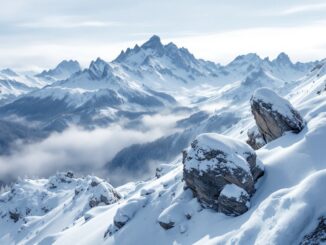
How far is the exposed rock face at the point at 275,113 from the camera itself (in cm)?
4506

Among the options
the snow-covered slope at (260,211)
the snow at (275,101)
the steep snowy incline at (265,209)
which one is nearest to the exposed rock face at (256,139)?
the snow-covered slope at (260,211)

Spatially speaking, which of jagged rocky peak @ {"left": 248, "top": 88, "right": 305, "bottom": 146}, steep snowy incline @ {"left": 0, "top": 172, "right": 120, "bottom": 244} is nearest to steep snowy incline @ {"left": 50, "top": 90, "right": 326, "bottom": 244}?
jagged rocky peak @ {"left": 248, "top": 88, "right": 305, "bottom": 146}

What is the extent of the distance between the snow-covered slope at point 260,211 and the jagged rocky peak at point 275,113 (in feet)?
3.24

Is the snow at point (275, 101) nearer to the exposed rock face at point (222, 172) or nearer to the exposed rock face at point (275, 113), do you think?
the exposed rock face at point (275, 113)

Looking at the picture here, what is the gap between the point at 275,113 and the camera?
149ft

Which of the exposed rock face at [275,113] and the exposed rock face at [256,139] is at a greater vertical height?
the exposed rock face at [275,113]

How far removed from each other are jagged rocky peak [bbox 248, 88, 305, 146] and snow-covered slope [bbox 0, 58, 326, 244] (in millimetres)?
986

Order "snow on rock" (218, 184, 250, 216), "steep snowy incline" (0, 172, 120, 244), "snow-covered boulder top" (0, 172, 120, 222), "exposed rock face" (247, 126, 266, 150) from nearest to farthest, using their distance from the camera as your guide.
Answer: "snow on rock" (218, 184, 250, 216) → "exposed rock face" (247, 126, 266, 150) → "steep snowy incline" (0, 172, 120, 244) → "snow-covered boulder top" (0, 172, 120, 222)

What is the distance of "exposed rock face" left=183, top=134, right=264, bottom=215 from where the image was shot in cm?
3841

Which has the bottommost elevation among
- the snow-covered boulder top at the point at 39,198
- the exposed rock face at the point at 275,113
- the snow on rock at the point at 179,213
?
the snow-covered boulder top at the point at 39,198

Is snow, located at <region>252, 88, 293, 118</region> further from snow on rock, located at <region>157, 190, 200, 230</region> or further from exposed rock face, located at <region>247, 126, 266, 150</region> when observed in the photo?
snow on rock, located at <region>157, 190, 200, 230</region>

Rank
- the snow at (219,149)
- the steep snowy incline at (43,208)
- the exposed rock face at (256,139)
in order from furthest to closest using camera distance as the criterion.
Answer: the steep snowy incline at (43,208)
the exposed rock face at (256,139)
the snow at (219,149)

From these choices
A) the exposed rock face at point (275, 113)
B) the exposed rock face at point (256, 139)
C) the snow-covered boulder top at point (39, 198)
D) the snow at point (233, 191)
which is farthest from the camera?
the snow-covered boulder top at point (39, 198)

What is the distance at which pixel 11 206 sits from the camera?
18738 centimetres
